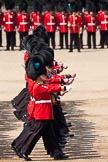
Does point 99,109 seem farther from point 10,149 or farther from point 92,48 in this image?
point 92,48

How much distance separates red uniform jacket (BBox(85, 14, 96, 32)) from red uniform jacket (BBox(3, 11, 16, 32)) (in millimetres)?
2168

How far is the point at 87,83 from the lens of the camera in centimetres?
1744

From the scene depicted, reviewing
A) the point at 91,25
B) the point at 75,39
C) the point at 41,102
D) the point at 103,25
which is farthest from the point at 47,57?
the point at 103,25

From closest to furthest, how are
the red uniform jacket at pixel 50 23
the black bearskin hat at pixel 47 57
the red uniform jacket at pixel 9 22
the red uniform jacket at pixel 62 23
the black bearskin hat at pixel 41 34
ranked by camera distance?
1. the black bearskin hat at pixel 47 57
2. the black bearskin hat at pixel 41 34
3. the red uniform jacket at pixel 9 22
4. the red uniform jacket at pixel 50 23
5. the red uniform jacket at pixel 62 23

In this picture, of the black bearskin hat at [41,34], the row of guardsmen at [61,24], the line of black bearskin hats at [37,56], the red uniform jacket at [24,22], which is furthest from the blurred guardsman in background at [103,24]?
the line of black bearskin hats at [37,56]

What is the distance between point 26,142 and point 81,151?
2.93ft

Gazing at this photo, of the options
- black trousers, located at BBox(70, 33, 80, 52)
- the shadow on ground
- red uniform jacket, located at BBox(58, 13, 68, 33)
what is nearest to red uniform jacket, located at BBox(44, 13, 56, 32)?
red uniform jacket, located at BBox(58, 13, 68, 33)

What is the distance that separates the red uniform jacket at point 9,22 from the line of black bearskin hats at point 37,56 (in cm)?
1241

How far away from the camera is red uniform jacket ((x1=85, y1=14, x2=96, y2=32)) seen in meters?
25.3

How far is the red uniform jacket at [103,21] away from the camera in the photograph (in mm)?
25484

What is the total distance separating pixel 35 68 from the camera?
385 inches

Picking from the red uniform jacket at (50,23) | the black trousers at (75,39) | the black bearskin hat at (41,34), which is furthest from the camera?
the red uniform jacket at (50,23)

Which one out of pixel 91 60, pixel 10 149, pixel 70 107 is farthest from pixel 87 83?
pixel 10 149

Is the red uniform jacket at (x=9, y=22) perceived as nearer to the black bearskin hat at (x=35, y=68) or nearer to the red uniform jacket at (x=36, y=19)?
the red uniform jacket at (x=36, y=19)
